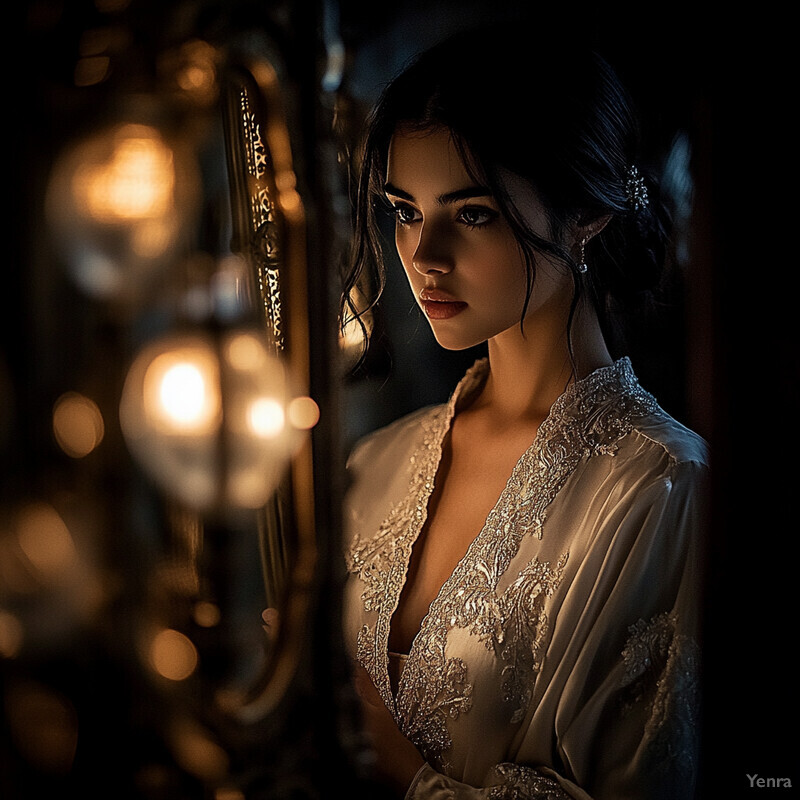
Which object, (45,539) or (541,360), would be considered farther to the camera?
(541,360)

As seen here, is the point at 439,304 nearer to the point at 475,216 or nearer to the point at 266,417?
the point at 475,216

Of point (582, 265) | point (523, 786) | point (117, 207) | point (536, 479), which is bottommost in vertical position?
point (523, 786)

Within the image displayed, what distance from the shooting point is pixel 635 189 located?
2.97 ft

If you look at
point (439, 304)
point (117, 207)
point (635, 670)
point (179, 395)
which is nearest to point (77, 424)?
point (179, 395)

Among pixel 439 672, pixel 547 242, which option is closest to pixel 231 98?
pixel 547 242

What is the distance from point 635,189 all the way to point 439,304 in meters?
0.25

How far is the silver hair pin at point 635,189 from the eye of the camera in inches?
35.5

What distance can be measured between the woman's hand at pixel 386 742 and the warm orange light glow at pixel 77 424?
1.33 ft

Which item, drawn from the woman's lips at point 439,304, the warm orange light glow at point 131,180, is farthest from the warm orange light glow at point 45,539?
the woman's lips at point 439,304

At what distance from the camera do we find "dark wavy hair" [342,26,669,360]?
0.88 metres

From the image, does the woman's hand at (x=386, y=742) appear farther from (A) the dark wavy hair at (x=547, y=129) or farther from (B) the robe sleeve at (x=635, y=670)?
(A) the dark wavy hair at (x=547, y=129)

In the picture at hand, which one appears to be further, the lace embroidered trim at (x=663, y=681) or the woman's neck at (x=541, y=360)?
the woman's neck at (x=541, y=360)

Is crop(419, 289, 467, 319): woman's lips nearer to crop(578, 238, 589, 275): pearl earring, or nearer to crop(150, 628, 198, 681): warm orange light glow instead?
crop(578, 238, 589, 275): pearl earring

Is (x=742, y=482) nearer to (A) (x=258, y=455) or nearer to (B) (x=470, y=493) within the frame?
(B) (x=470, y=493)
